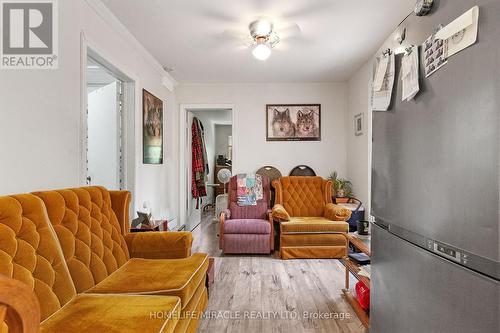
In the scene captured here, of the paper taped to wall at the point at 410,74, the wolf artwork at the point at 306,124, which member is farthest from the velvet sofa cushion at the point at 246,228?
the paper taped to wall at the point at 410,74

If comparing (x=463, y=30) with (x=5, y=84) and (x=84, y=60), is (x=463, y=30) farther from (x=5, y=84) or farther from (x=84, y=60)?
(x=84, y=60)

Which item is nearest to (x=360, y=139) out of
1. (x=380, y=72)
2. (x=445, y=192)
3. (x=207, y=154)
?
(x=380, y=72)

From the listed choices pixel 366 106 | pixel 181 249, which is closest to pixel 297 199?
pixel 366 106

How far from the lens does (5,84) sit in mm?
1598

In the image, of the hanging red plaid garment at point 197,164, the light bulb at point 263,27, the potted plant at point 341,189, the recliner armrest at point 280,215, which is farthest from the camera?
the hanging red plaid garment at point 197,164

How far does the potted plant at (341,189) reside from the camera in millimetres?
4255

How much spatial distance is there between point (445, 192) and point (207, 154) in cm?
658

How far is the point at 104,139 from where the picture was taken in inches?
133

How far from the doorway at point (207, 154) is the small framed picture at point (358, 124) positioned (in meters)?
1.95

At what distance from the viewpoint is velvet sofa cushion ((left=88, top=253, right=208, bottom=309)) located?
1.53 metres

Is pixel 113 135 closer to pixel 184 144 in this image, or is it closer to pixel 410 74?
pixel 184 144

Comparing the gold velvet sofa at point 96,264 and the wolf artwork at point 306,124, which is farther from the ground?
the wolf artwork at point 306,124

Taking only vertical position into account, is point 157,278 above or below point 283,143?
below

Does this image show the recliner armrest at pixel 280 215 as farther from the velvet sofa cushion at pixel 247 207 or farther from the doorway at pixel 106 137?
the doorway at pixel 106 137
